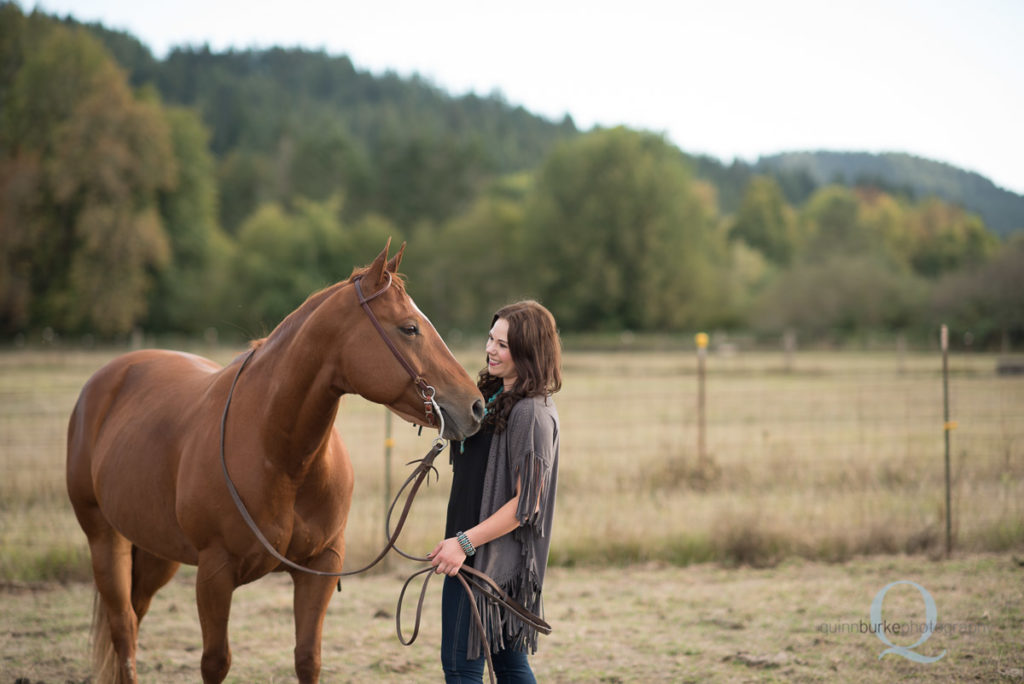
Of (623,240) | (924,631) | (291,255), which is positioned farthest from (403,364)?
(291,255)

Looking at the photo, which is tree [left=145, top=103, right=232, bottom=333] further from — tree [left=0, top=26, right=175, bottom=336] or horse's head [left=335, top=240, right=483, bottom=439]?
horse's head [left=335, top=240, right=483, bottom=439]

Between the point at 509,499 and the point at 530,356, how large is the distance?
47 cm

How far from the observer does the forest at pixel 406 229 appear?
2928 cm

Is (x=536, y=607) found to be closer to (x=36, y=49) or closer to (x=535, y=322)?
A: (x=535, y=322)

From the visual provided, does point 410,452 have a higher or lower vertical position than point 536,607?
lower

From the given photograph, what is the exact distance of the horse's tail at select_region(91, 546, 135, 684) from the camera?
12.6 feet

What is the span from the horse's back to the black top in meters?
1.20

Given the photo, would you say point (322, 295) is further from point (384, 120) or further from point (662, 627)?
point (384, 120)

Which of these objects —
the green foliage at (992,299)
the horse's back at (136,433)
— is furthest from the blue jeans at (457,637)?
the green foliage at (992,299)

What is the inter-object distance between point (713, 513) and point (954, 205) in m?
50.8

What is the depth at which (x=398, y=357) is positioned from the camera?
2.70 m

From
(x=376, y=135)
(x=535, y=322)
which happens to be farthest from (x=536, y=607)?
(x=376, y=135)

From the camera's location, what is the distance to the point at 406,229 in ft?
164

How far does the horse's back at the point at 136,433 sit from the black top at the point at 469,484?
120cm
